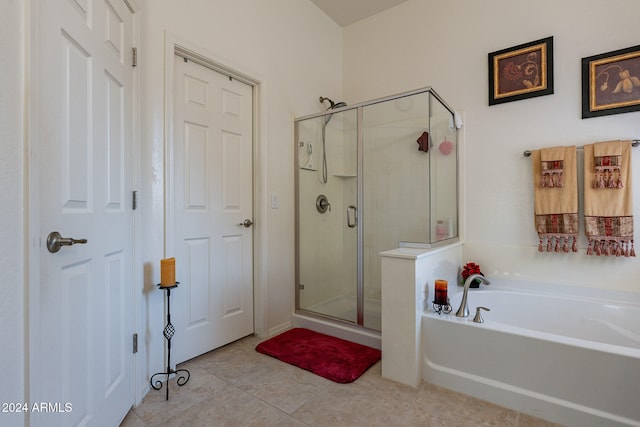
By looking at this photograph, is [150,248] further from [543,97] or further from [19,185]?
[543,97]

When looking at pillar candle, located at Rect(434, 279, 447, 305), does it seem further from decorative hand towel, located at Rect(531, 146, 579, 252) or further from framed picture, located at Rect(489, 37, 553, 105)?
framed picture, located at Rect(489, 37, 553, 105)

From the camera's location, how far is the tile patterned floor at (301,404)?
1486mm

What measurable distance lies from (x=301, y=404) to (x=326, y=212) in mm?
1595

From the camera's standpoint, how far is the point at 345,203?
270 cm

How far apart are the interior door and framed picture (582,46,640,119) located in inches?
116

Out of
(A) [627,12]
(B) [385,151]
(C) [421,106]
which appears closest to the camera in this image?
(A) [627,12]

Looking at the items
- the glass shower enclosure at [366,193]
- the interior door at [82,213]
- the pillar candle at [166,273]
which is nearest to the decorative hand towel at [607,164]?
the glass shower enclosure at [366,193]

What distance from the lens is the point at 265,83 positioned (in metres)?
2.47

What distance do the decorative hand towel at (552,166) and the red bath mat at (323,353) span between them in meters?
1.75

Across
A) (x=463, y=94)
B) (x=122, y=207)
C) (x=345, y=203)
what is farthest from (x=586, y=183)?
(x=122, y=207)

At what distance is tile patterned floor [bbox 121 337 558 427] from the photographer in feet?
4.88

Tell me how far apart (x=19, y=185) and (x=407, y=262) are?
170cm

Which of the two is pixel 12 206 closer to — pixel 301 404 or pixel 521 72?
pixel 301 404

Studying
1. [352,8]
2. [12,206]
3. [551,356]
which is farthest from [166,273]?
[352,8]
